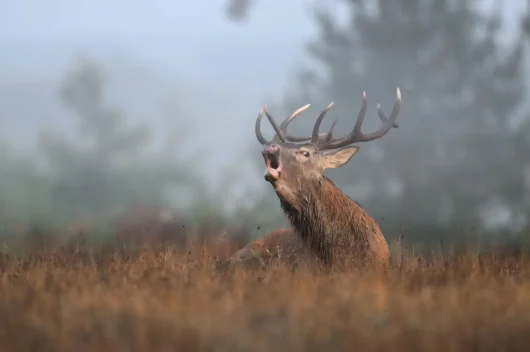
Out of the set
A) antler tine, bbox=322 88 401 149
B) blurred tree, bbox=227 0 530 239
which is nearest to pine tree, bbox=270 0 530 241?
blurred tree, bbox=227 0 530 239

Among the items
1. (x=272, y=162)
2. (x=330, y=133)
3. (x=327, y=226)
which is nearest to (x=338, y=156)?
(x=330, y=133)

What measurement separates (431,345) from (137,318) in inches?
62.5

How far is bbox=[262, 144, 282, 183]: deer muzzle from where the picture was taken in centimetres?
882

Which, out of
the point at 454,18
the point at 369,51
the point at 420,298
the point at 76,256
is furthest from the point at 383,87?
the point at 420,298

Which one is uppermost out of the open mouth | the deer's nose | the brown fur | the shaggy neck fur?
the deer's nose

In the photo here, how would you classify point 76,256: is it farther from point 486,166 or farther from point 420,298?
point 486,166

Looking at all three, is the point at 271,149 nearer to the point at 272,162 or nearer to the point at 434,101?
the point at 272,162

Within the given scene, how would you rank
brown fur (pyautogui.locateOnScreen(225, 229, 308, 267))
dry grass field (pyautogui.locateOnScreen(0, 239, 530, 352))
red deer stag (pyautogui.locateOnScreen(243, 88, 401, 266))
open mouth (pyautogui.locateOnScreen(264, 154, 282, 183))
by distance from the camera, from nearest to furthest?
dry grass field (pyautogui.locateOnScreen(0, 239, 530, 352))
open mouth (pyautogui.locateOnScreen(264, 154, 282, 183))
red deer stag (pyautogui.locateOnScreen(243, 88, 401, 266))
brown fur (pyautogui.locateOnScreen(225, 229, 308, 267))

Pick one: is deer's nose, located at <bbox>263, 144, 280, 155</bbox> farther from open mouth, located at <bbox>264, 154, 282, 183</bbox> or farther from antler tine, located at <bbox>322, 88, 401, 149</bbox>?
antler tine, located at <bbox>322, 88, 401, 149</bbox>

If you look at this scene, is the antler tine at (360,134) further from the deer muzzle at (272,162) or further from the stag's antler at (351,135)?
the deer muzzle at (272,162)

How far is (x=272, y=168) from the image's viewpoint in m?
Result: 8.88

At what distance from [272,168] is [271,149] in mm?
198

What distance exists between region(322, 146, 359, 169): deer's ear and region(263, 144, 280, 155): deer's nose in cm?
86

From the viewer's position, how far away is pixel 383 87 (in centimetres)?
2262
